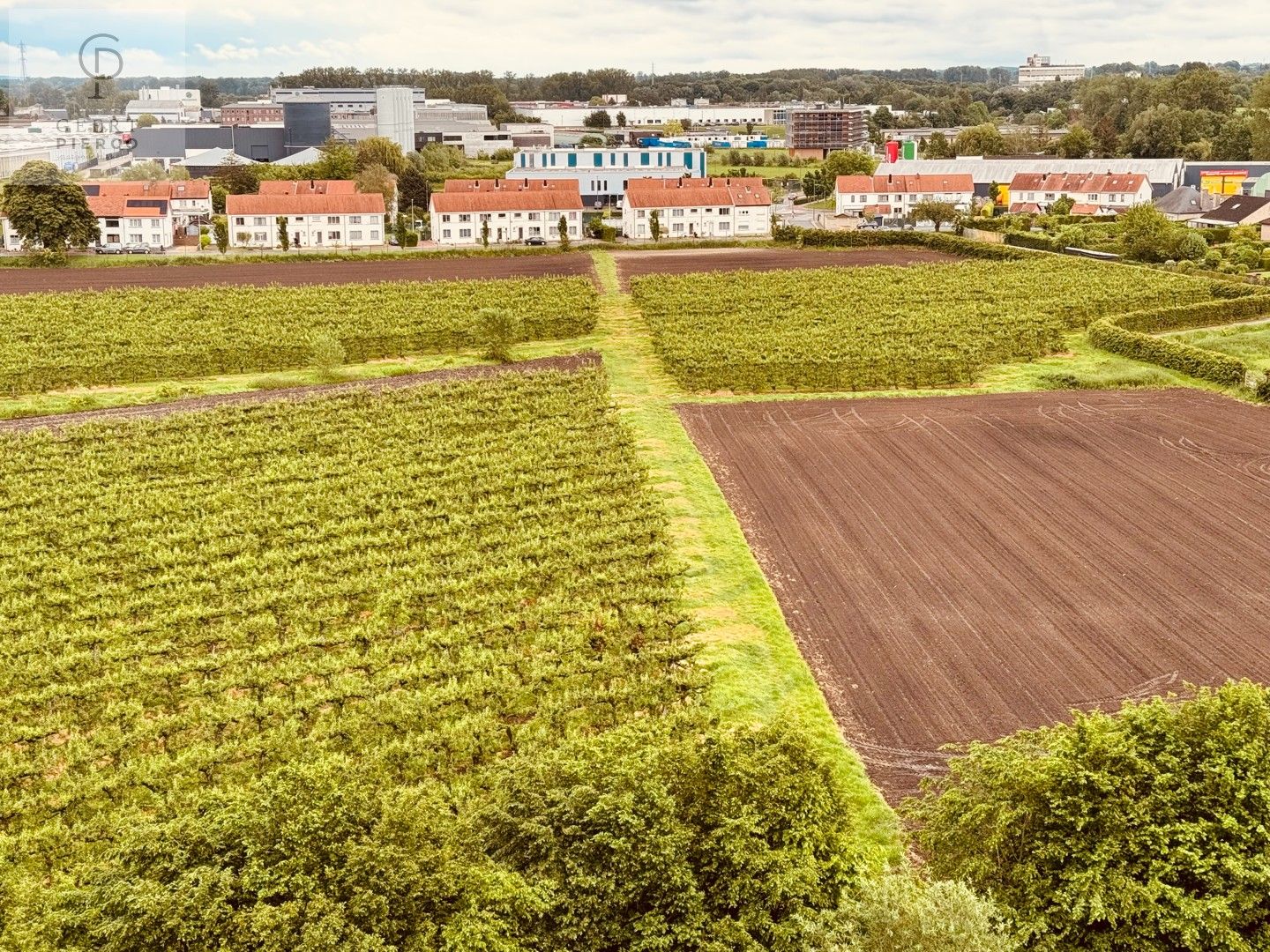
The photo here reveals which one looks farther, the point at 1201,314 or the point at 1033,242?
the point at 1033,242

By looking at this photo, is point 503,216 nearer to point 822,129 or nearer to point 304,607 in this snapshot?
point 304,607

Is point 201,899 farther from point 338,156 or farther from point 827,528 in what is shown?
point 338,156

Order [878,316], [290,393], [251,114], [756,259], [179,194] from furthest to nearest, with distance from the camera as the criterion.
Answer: [251,114] → [179,194] → [756,259] → [878,316] → [290,393]

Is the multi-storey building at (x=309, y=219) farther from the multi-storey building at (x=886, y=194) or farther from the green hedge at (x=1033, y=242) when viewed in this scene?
the green hedge at (x=1033, y=242)

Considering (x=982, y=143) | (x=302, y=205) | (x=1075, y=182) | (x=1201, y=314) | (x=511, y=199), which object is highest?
(x=982, y=143)

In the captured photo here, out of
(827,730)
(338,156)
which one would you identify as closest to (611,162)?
(338,156)

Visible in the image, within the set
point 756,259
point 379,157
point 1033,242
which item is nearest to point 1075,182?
point 1033,242

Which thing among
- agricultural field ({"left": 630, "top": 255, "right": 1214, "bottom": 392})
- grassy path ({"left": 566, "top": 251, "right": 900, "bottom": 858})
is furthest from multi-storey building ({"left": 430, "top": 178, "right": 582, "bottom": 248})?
grassy path ({"left": 566, "top": 251, "right": 900, "bottom": 858})
